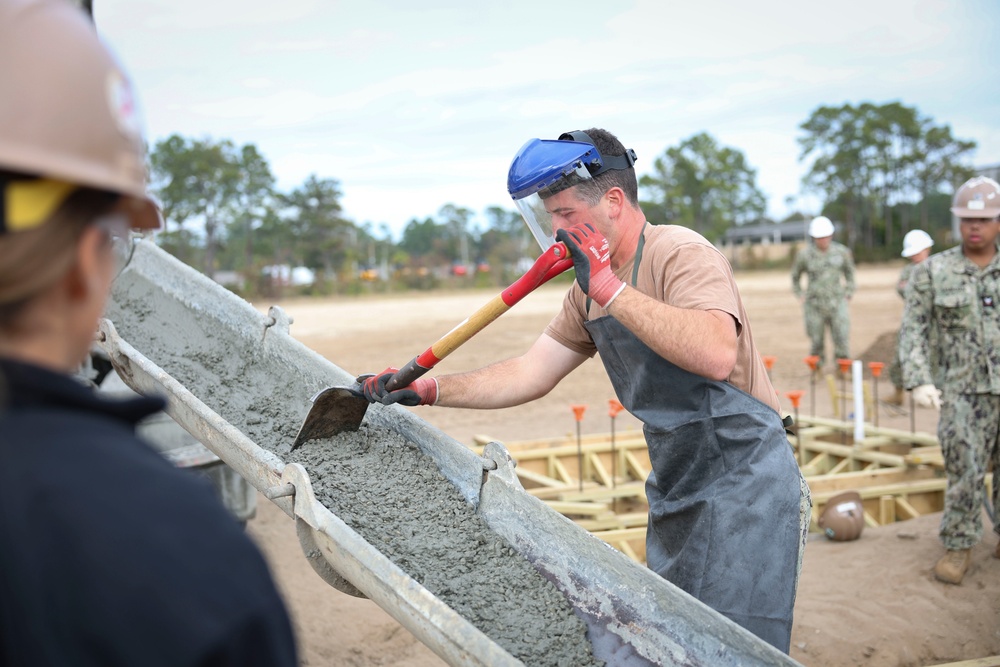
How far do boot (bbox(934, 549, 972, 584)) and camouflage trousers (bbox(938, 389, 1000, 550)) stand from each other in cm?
5

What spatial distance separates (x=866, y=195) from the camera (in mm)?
49250

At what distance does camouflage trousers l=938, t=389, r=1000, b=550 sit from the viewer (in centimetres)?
527

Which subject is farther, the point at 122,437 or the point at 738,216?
the point at 738,216

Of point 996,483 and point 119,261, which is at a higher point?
point 119,261

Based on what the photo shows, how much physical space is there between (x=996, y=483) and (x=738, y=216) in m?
63.0

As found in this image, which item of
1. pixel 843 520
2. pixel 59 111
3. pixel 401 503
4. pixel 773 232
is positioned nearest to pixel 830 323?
pixel 843 520

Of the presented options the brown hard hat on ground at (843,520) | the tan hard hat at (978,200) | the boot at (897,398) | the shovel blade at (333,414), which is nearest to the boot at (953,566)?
the brown hard hat on ground at (843,520)

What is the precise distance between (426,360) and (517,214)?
4025cm

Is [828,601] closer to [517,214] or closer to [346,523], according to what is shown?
[346,523]

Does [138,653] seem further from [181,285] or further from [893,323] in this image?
[893,323]

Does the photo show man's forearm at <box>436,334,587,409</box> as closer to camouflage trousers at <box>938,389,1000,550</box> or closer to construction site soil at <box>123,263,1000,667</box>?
construction site soil at <box>123,263,1000,667</box>

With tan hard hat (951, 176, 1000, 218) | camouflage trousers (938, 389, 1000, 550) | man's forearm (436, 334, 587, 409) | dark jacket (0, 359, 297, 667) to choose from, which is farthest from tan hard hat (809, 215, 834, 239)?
dark jacket (0, 359, 297, 667)

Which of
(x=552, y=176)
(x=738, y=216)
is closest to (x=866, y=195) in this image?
(x=738, y=216)

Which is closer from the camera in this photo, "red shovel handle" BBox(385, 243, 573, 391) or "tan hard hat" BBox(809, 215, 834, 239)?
"red shovel handle" BBox(385, 243, 573, 391)
